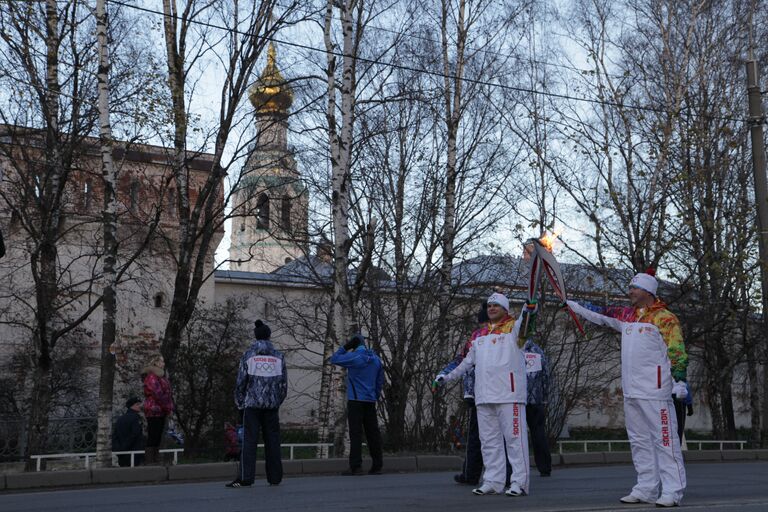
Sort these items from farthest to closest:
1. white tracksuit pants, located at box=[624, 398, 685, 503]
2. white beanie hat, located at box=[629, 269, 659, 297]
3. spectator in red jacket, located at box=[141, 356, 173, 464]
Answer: spectator in red jacket, located at box=[141, 356, 173, 464]
white beanie hat, located at box=[629, 269, 659, 297]
white tracksuit pants, located at box=[624, 398, 685, 503]

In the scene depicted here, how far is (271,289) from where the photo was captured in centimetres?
5109

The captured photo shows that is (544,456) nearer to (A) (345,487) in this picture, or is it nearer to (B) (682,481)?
(A) (345,487)

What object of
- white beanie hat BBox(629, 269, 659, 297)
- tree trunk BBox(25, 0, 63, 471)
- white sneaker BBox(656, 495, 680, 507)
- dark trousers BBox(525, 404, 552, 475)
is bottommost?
white sneaker BBox(656, 495, 680, 507)

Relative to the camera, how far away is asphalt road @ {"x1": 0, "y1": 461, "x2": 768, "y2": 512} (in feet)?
29.6

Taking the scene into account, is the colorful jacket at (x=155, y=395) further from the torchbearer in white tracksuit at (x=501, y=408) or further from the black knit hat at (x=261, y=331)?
the torchbearer in white tracksuit at (x=501, y=408)

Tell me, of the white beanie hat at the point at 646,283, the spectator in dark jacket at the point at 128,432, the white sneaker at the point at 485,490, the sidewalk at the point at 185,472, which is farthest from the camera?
the spectator in dark jacket at the point at 128,432

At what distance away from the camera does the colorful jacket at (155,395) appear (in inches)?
679

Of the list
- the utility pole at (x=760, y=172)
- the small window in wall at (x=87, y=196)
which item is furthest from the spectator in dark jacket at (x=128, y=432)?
the utility pole at (x=760, y=172)

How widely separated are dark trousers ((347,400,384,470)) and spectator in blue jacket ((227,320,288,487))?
213cm

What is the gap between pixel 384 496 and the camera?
1027 cm

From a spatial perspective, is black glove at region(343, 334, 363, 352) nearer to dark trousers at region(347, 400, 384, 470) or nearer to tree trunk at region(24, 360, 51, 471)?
dark trousers at region(347, 400, 384, 470)

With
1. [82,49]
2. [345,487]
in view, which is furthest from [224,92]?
[345,487]

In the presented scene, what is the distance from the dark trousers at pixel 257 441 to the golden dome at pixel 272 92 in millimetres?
12853

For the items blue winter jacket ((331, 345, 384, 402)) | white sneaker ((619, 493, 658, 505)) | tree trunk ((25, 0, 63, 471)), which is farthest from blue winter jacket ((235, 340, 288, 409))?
tree trunk ((25, 0, 63, 471))
